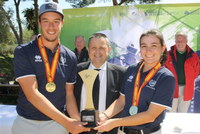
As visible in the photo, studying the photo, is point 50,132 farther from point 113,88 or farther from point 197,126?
point 197,126

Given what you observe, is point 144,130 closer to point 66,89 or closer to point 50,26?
point 66,89

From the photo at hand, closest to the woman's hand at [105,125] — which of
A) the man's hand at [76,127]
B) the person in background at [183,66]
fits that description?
the man's hand at [76,127]

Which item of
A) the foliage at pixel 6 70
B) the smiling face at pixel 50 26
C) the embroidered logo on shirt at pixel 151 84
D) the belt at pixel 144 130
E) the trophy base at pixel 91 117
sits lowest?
the foliage at pixel 6 70

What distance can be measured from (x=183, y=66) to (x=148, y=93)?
2.66m

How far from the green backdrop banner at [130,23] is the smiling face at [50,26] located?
3.30 meters

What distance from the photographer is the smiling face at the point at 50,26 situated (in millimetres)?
1744

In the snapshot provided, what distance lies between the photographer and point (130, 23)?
493cm

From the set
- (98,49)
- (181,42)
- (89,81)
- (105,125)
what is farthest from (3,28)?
(105,125)

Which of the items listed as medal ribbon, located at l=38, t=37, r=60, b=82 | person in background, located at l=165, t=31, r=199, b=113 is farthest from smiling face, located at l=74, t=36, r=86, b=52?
medal ribbon, located at l=38, t=37, r=60, b=82

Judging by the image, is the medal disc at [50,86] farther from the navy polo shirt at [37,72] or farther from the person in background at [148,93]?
the person in background at [148,93]

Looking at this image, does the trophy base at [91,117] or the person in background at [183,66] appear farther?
the person in background at [183,66]

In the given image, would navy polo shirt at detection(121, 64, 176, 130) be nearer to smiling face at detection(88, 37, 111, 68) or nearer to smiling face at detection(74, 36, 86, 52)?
smiling face at detection(88, 37, 111, 68)

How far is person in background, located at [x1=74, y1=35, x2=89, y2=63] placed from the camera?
192 inches

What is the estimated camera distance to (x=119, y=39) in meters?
4.98
